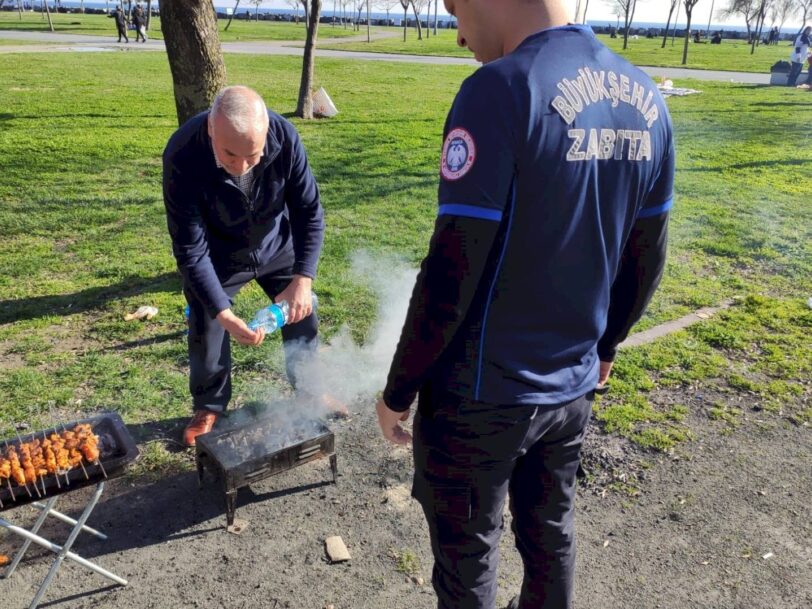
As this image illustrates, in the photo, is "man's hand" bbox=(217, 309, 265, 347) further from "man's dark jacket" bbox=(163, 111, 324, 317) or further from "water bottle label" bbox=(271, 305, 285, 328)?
"water bottle label" bbox=(271, 305, 285, 328)

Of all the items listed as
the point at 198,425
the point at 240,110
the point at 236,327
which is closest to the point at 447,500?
the point at 236,327

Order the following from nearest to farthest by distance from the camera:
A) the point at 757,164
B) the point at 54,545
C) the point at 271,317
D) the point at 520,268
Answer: the point at 520,268, the point at 54,545, the point at 271,317, the point at 757,164

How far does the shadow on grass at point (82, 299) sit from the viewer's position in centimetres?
530

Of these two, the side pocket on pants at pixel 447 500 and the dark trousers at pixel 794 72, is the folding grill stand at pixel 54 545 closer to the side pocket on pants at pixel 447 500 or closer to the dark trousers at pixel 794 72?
the side pocket on pants at pixel 447 500

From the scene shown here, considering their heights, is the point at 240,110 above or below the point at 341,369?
above

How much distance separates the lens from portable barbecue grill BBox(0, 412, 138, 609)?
98.5 inches

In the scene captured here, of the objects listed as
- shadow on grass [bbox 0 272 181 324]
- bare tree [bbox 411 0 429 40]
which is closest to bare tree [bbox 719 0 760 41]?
bare tree [bbox 411 0 429 40]

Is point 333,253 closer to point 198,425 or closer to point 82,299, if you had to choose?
point 82,299

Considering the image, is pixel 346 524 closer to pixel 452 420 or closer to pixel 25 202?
pixel 452 420

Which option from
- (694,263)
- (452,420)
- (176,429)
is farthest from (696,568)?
(694,263)

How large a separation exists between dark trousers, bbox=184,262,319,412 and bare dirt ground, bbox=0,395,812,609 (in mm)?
457

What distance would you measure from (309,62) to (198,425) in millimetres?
9608

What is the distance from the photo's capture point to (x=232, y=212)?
3.33 metres

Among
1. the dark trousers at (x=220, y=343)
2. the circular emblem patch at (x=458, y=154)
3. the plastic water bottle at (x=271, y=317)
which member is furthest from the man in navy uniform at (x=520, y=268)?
the dark trousers at (x=220, y=343)
